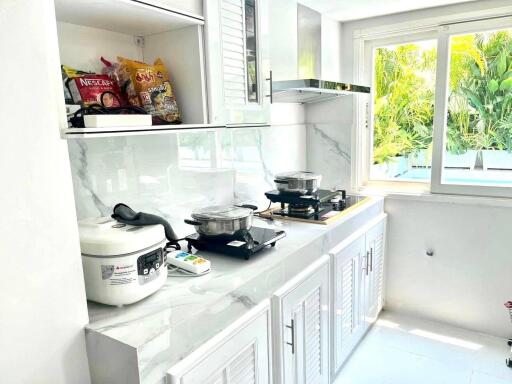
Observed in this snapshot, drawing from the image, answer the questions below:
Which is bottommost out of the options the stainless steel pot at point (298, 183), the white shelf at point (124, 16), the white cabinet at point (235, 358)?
the white cabinet at point (235, 358)

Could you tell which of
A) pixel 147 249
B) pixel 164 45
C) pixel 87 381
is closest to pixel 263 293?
pixel 147 249

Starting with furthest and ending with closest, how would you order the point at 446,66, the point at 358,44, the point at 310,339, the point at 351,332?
the point at 358,44 → the point at 446,66 → the point at 351,332 → the point at 310,339

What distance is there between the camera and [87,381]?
1032 millimetres

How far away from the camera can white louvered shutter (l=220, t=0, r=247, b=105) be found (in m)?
1.45

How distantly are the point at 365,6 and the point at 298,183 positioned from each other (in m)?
1.17

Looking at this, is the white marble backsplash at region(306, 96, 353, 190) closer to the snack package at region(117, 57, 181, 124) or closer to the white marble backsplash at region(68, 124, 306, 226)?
the white marble backsplash at region(68, 124, 306, 226)

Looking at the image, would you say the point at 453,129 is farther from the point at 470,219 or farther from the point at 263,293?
the point at 263,293

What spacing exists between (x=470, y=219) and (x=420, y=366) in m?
0.95

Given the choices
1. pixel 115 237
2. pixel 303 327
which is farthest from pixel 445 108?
pixel 115 237

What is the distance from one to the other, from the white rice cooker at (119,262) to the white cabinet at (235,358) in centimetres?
24

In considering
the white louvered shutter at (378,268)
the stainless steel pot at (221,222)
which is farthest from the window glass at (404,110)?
the stainless steel pot at (221,222)

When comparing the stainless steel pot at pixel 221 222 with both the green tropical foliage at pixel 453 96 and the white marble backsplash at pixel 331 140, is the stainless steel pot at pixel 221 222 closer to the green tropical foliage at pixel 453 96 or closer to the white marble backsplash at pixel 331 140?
the white marble backsplash at pixel 331 140

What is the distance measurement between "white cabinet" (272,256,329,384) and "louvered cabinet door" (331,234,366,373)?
10 cm

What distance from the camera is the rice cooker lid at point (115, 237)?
3.45ft
